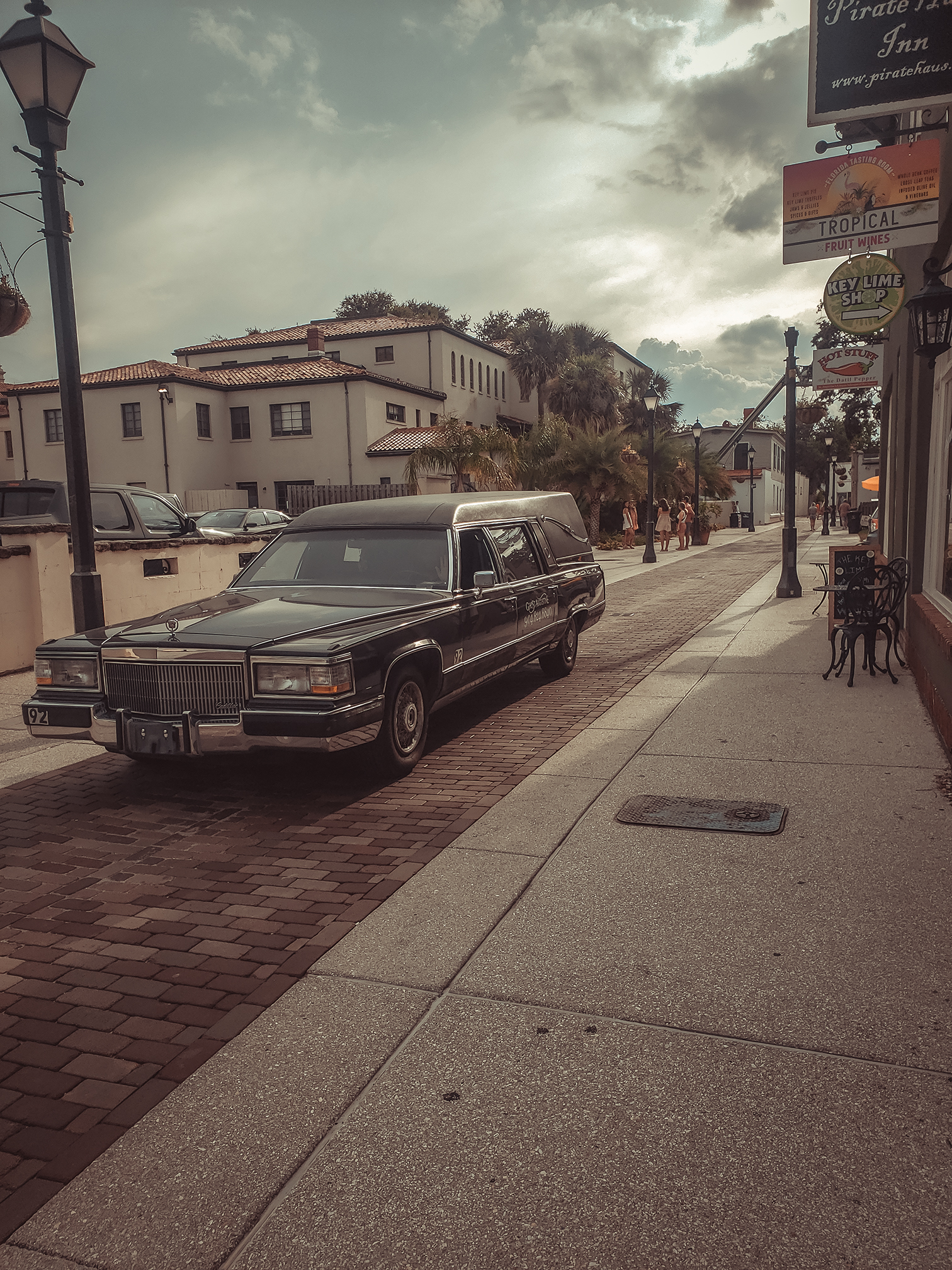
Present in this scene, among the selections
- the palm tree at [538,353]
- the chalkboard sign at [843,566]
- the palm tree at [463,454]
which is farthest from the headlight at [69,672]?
the palm tree at [538,353]

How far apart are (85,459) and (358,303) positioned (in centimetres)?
6651

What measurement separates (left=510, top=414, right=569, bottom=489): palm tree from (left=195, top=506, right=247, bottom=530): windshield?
14233 mm

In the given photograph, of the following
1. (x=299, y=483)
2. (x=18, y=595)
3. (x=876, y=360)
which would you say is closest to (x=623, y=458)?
(x=299, y=483)

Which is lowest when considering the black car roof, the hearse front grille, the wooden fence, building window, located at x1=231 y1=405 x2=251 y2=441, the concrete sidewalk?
the concrete sidewalk

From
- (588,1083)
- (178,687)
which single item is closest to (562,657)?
(178,687)

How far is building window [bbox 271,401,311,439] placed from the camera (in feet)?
140

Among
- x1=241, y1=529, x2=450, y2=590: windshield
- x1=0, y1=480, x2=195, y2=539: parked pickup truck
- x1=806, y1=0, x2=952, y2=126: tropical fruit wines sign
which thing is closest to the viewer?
x1=806, y1=0, x2=952, y2=126: tropical fruit wines sign

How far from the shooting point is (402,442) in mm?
41688

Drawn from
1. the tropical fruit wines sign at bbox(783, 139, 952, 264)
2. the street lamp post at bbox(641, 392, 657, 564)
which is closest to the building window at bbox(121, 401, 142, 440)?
the street lamp post at bbox(641, 392, 657, 564)

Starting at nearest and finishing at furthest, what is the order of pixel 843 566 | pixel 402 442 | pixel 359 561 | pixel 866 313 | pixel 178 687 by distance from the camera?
1. pixel 178 687
2. pixel 359 561
3. pixel 866 313
4. pixel 843 566
5. pixel 402 442

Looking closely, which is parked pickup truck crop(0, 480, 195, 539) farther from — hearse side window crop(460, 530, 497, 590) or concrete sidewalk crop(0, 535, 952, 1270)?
concrete sidewalk crop(0, 535, 952, 1270)

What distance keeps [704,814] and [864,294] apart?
5.55 m

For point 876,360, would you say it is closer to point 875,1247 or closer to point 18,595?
point 18,595

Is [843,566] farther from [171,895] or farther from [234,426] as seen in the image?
[234,426]
